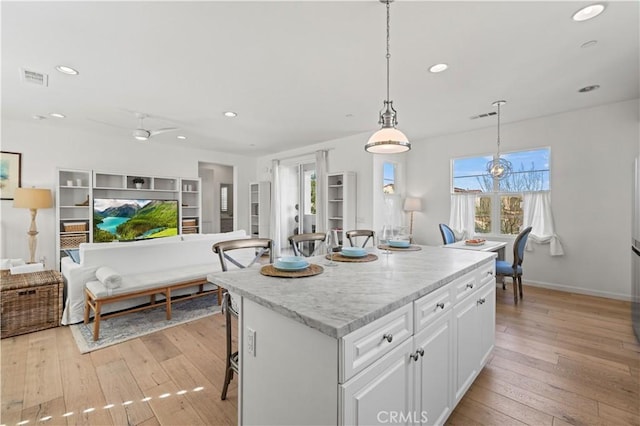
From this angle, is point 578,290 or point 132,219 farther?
point 132,219

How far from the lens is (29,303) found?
2895 mm

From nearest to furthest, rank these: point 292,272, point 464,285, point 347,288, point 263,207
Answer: point 347,288, point 292,272, point 464,285, point 263,207

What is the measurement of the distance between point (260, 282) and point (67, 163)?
19.1 ft

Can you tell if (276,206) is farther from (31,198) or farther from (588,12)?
(588,12)

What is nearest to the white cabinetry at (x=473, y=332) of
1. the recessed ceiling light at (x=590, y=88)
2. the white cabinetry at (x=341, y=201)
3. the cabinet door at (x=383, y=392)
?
the cabinet door at (x=383, y=392)

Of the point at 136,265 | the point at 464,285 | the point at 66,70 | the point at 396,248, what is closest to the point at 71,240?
the point at 136,265

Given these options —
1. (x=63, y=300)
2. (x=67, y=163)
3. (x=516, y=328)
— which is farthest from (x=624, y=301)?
(x=67, y=163)

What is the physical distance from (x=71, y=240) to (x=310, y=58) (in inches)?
207

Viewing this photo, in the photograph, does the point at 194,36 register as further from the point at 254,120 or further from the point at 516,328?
the point at 516,328

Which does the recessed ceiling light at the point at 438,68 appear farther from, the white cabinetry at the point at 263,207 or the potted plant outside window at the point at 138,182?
the potted plant outside window at the point at 138,182

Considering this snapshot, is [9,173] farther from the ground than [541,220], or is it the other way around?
[9,173]

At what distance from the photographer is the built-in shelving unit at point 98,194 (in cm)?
510

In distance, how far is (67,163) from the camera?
17.2ft

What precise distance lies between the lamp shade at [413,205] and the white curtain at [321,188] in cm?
163
